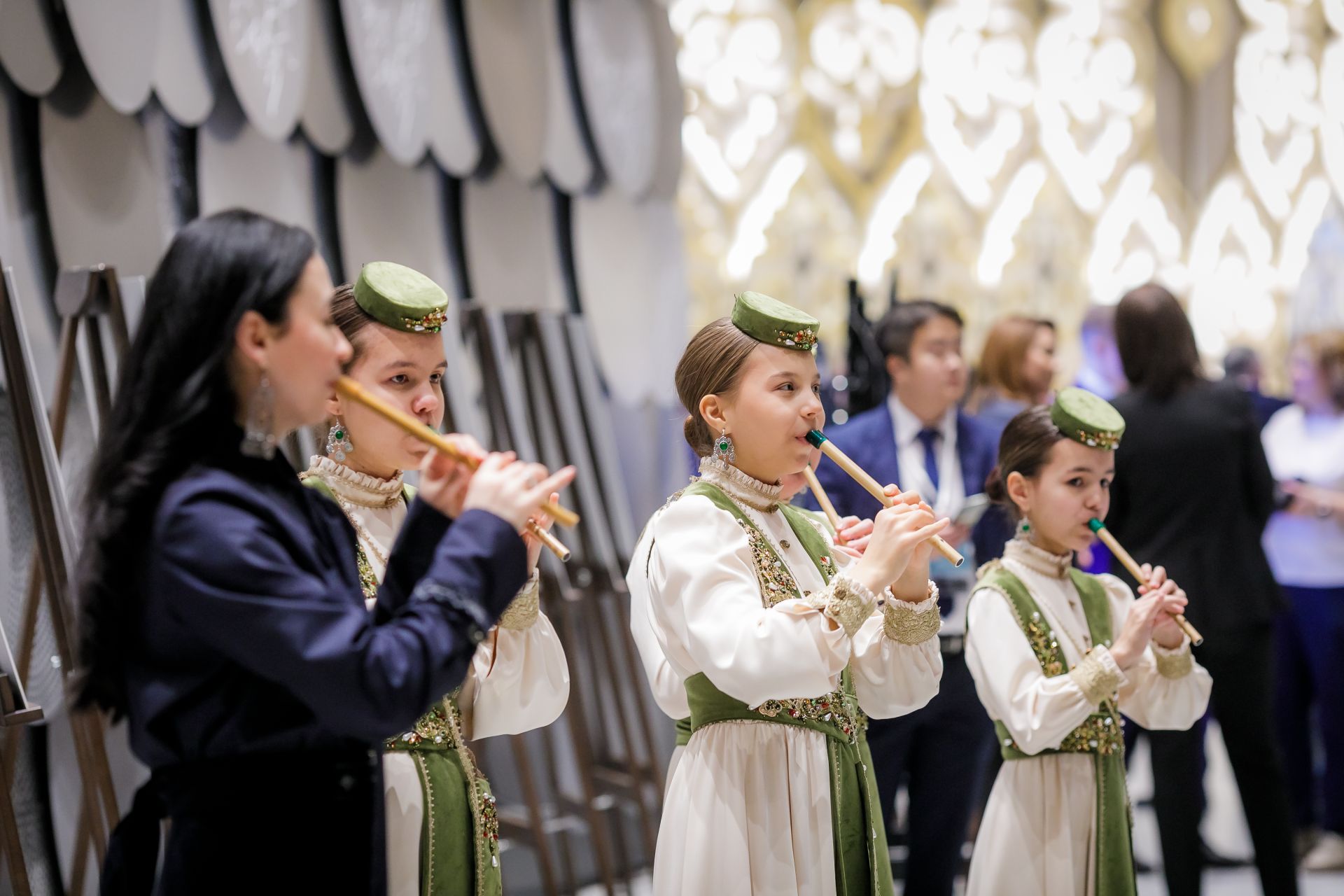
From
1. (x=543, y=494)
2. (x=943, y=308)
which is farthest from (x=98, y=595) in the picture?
(x=943, y=308)

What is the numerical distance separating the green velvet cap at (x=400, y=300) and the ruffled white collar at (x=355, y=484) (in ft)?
0.74

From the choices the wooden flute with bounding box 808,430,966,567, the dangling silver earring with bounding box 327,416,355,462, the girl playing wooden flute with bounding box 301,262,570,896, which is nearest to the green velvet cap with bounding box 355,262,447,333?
the girl playing wooden flute with bounding box 301,262,570,896

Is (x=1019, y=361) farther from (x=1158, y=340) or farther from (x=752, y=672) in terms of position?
(x=752, y=672)

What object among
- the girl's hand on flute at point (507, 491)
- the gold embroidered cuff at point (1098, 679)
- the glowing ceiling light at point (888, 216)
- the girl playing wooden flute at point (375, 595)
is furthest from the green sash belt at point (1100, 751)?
the glowing ceiling light at point (888, 216)

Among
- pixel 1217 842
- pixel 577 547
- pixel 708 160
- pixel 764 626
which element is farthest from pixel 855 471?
pixel 708 160

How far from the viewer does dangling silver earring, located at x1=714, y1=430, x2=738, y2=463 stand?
212 centimetres

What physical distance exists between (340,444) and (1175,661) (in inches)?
60.2

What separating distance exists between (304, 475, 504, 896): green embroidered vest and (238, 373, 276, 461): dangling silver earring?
16.6 inches

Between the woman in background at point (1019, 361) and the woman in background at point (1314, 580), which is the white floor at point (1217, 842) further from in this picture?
the woman in background at point (1019, 361)

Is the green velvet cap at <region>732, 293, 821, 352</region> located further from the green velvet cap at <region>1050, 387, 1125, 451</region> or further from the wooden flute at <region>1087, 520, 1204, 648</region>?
the wooden flute at <region>1087, 520, 1204, 648</region>

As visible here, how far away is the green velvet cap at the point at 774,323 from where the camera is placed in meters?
2.08

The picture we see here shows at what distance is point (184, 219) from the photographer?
3.23m

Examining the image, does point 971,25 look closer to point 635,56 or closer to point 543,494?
point 635,56

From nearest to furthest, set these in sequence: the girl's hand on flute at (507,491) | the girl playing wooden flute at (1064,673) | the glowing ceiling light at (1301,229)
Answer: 1. the girl's hand on flute at (507,491)
2. the girl playing wooden flute at (1064,673)
3. the glowing ceiling light at (1301,229)
